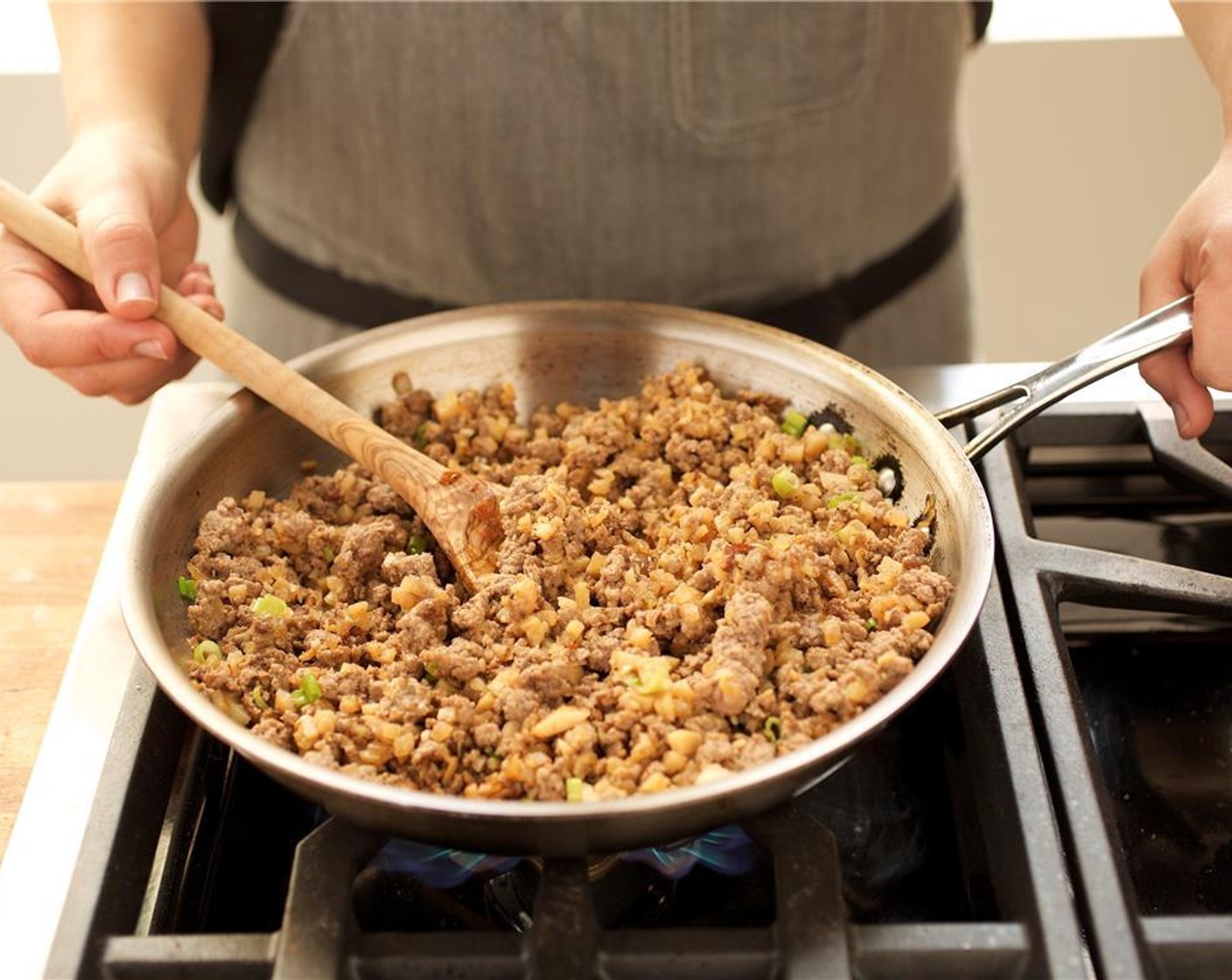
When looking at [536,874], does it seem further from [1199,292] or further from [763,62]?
[763,62]

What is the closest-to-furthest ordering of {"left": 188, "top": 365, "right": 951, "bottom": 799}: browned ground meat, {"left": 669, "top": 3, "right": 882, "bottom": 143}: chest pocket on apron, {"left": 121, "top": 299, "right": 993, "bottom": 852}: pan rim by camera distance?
{"left": 121, "top": 299, "right": 993, "bottom": 852}: pan rim
{"left": 188, "top": 365, "right": 951, "bottom": 799}: browned ground meat
{"left": 669, "top": 3, "right": 882, "bottom": 143}: chest pocket on apron

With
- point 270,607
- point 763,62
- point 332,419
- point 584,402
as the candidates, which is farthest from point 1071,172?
point 270,607

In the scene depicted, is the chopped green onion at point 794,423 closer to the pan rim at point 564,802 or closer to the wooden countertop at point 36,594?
the pan rim at point 564,802

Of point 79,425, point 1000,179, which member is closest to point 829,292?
point 1000,179

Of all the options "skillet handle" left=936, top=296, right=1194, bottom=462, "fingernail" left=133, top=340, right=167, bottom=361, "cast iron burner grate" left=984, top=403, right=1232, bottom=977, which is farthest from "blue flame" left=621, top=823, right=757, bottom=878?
"fingernail" left=133, top=340, right=167, bottom=361

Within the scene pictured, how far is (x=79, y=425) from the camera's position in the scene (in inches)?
110

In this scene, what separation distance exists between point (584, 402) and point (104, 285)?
464 mm

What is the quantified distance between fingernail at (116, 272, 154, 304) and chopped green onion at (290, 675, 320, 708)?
0.41 meters

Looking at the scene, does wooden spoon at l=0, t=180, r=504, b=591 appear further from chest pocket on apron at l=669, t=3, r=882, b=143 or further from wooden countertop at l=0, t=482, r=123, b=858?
chest pocket on apron at l=669, t=3, r=882, b=143

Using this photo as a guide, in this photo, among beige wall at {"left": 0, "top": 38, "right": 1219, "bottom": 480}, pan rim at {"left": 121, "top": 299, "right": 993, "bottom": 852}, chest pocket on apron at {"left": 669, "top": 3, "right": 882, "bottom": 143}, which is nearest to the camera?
pan rim at {"left": 121, "top": 299, "right": 993, "bottom": 852}

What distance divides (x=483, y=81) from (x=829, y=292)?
500 mm

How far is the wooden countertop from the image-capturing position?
1.07 m

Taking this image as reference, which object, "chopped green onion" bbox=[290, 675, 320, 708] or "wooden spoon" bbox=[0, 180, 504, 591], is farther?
"wooden spoon" bbox=[0, 180, 504, 591]

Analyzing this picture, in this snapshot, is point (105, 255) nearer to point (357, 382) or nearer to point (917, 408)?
point (357, 382)
